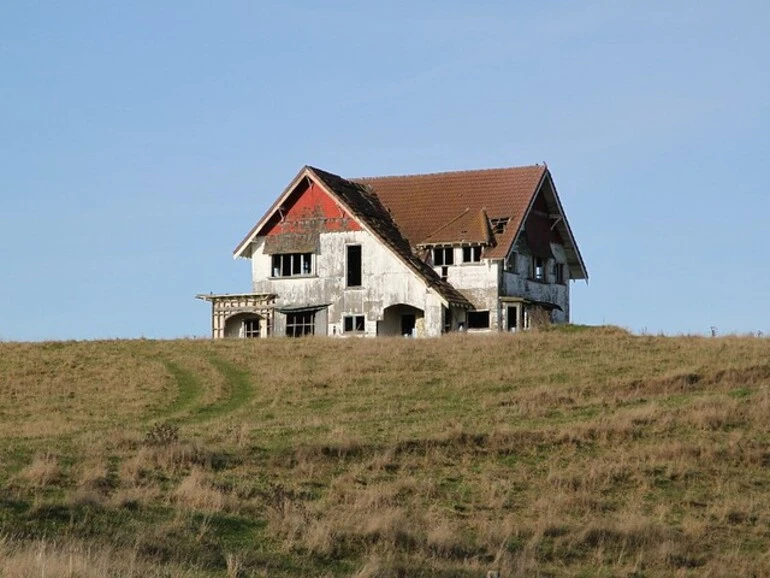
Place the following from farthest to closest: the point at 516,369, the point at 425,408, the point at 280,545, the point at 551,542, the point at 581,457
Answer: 1. the point at 516,369
2. the point at 425,408
3. the point at 581,457
4. the point at 551,542
5. the point at 280,545

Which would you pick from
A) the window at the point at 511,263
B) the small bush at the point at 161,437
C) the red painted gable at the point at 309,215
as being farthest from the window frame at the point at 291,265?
the small bush at the point at 161,437

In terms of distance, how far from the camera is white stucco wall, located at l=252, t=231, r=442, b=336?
60969 mm

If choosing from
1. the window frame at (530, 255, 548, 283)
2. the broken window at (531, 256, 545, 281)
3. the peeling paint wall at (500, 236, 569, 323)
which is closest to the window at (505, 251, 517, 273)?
the peeling paint wall at (500, 236, 569, 323)

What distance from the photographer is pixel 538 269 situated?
65625mm

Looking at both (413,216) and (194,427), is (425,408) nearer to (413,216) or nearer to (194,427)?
(194,427)

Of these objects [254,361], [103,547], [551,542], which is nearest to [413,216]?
[254,361]

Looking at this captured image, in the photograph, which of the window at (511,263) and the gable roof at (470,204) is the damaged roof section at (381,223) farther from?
the window at (511,263)

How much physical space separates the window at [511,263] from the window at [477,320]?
2.43m

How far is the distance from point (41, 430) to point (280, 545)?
605 inches

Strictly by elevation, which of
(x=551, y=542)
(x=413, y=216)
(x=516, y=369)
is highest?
(x=413, y=216)

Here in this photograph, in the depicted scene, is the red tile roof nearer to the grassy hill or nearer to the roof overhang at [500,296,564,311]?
the roof overhang at [500,296,564,311]

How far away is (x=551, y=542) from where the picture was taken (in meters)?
24.3

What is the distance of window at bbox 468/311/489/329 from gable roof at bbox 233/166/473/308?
2.29 feet

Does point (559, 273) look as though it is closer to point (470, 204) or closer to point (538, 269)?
point (538, 269)
